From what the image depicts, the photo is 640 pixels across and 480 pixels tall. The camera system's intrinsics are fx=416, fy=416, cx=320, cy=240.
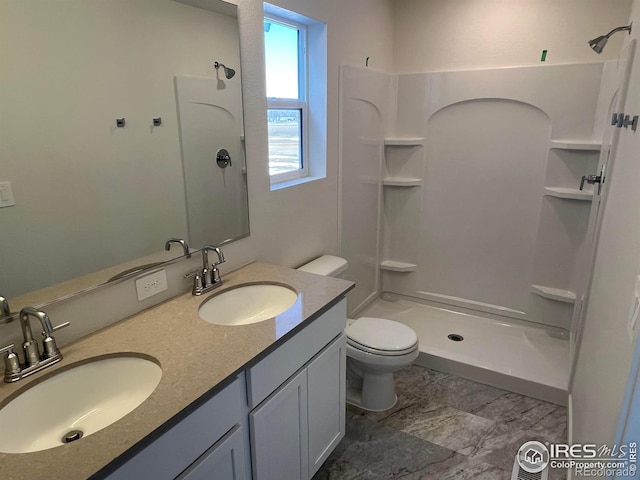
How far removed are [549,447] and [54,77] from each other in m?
2.64

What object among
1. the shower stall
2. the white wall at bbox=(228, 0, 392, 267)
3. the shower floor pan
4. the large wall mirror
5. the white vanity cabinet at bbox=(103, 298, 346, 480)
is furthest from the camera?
the shower stall

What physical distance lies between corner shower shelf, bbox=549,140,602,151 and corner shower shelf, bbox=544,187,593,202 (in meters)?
0.28

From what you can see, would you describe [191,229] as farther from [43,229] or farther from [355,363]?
[355,363]

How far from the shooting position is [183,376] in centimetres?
117

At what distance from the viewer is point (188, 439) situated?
110 centimetres

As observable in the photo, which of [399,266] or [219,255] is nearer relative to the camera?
[219,255]

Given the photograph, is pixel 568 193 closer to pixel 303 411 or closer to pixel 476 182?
pixel 476 182

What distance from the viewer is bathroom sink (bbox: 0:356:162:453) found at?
1.08 metres

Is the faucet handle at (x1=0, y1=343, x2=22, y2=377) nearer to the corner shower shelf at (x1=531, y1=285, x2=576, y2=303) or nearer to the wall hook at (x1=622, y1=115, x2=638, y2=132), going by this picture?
the wall hook at (x1=622, y1=115, x2=638, y2=132)

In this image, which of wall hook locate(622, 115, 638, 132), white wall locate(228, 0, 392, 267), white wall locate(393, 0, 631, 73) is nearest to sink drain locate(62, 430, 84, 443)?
white wall locate(228, 0, 392, 267)

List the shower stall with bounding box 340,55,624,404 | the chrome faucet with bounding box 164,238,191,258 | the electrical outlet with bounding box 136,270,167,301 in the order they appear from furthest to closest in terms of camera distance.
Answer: the shower stall with bounding box 340,55,624,404 → the chrome faucet with bounding box 164,238,191,258 → the electrical outlet with bounding box 136,270,167,301

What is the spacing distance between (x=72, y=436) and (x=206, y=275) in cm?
77

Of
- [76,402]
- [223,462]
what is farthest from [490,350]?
[76,402]

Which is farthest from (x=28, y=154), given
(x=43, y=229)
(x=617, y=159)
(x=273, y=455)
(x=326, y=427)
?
(x=617, y=159)
